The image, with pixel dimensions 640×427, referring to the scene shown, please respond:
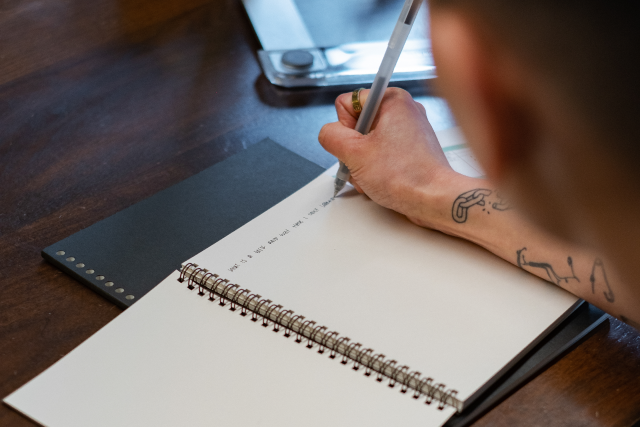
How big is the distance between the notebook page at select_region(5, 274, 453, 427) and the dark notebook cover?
7cm

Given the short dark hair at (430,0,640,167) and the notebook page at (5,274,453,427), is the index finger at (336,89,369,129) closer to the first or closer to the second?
the notebook page at (5,274,453,427)

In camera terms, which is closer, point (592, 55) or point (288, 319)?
point (592, 55)

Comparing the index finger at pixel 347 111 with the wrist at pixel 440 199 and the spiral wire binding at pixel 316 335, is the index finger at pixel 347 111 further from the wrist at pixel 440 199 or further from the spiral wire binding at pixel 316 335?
the spiral wire binding at pixel 316 335

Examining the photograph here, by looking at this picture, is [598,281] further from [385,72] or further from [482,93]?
[482,93]

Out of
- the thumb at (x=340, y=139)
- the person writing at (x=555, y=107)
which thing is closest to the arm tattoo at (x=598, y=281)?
the thumb at (x=340, y=139)

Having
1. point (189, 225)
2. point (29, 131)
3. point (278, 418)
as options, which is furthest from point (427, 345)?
point (29, 131)

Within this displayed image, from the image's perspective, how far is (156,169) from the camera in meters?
0.82

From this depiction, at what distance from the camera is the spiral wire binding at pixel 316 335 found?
55 cm

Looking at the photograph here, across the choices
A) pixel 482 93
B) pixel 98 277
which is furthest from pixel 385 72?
pixel 482 93

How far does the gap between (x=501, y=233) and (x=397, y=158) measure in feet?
0.51

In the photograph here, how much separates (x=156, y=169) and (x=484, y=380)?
0.50 meters

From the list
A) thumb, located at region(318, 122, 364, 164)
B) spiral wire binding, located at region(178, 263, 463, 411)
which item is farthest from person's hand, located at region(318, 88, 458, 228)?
spiral wire binding, located at region(178, 263, 463, 411)

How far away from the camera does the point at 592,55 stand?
17cm

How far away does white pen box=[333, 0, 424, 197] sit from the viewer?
0.69 m
